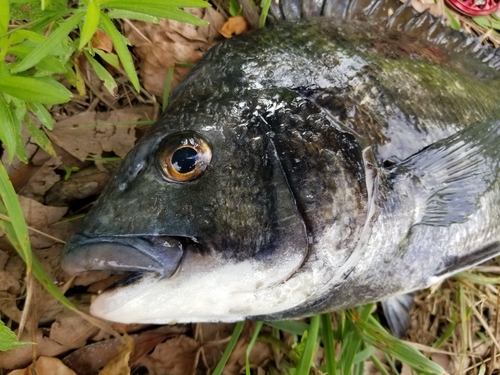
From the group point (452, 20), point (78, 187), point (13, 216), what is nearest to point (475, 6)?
point (452, 20)

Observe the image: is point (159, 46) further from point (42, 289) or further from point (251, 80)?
point (42, 289)

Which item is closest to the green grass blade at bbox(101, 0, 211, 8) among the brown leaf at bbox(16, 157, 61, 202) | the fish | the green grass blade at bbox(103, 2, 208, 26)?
the green grass blade at bbox(103, 2, 208, 26)

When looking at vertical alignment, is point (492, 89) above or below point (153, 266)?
above

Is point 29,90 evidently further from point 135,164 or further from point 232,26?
point 232,26

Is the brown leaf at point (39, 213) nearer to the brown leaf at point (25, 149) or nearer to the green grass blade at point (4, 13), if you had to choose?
the brown leaf at point (25, 149)

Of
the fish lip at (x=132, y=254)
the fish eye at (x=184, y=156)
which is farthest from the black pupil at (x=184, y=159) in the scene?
the fish lip at (x=132, y=254)

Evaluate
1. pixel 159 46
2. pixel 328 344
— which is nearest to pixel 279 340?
pixel 328 344

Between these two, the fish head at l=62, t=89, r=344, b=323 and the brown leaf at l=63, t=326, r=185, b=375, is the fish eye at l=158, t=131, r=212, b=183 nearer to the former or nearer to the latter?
the fish head at l=62, t=89, r=344, b=323

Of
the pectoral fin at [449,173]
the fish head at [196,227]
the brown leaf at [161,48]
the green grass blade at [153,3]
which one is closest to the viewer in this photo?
the green grass blade at [153,3]
